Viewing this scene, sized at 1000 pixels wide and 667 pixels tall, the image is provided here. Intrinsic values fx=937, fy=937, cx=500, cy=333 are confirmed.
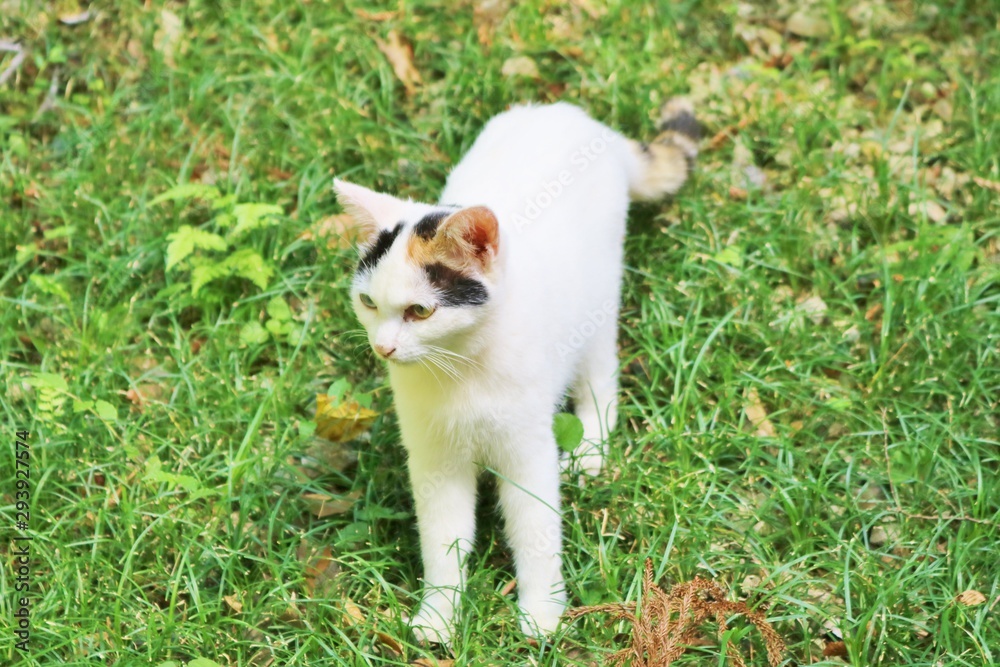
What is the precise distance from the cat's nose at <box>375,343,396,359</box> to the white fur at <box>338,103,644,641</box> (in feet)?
0.03

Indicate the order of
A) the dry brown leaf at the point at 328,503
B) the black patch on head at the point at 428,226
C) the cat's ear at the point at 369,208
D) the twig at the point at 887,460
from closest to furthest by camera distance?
the black patch on head at the point at 428,226, the cat's ear at the point at 369,208, the twig at the point at 887,460, the dry brown leaf at the point at 328,503

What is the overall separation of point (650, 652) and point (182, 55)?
3726 mm

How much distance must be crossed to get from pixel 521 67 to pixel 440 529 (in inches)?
102

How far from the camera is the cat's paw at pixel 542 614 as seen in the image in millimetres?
2963

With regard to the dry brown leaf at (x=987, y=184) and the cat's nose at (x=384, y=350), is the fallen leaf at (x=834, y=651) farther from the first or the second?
the dry brown leaf at (x=987, y=184)

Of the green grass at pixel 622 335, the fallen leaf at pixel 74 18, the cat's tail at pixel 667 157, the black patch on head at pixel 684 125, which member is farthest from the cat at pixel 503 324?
the fallen leaf at pixel 74 18

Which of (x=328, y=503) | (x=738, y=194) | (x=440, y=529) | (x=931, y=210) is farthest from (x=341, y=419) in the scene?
(x=931, y=210)

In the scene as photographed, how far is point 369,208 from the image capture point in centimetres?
281

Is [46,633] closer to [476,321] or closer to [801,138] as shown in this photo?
[476,321]

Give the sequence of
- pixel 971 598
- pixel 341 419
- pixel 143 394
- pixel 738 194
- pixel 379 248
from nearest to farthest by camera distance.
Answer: pixel 379 248 → pixel 971 598 → pixel 341 419 → pixel 143 394 → pixel 738 194

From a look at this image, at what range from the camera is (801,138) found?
14.3ft

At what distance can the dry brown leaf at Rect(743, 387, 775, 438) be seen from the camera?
353 centimetres

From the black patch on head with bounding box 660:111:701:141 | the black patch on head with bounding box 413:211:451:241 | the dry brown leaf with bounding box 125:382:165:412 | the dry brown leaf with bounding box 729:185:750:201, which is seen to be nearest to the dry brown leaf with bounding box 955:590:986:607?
the black patch on head with bounding box 413:211:451:241

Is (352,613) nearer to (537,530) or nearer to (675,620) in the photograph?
(537,530)
